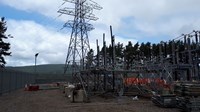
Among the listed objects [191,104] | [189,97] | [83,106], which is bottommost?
[83,106]

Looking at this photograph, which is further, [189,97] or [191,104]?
[189,97]

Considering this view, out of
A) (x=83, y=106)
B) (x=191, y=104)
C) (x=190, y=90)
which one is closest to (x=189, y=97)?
(x=190, y=90)

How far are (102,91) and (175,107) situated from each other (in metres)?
10.3

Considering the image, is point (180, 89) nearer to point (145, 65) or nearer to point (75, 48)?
point (145, 65)

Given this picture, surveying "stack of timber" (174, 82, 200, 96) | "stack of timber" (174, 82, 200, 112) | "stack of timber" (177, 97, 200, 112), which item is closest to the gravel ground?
"stack of timber" (174, 82, 200, 112)

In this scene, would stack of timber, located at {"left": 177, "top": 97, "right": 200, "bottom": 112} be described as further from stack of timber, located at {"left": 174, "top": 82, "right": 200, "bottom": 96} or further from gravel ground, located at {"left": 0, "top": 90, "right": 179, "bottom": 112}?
stack of timber, located at {"left": 174, "top": 82, "right": 200, "bottom": 96}

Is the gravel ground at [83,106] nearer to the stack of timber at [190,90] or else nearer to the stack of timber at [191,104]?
the stack of timber at [191,104]

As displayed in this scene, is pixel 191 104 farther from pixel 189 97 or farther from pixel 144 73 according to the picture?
pixel 144 73

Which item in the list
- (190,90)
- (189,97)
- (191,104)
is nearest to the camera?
(191,104)

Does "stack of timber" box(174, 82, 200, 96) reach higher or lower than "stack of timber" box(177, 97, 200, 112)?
higher

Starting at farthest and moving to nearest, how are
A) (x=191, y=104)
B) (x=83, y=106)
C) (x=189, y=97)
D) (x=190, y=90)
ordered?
(x=83, y=106) → (x=190, y=90) → (x=189, y=97) → (x=191, y=104)

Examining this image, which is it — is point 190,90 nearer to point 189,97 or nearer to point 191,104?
point 189,97

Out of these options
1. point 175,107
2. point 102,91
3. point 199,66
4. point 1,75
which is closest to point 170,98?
point 175,107

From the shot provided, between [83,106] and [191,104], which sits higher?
[191,104]
